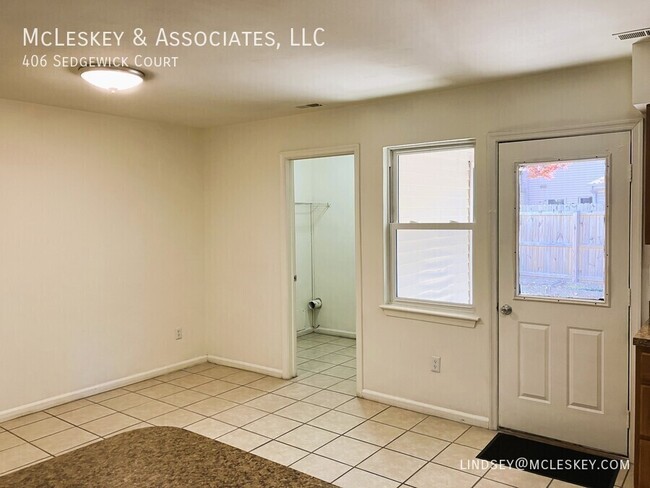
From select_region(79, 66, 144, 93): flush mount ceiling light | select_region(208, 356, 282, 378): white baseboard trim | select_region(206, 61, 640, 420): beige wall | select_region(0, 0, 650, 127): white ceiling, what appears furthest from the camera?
select_region(208, 356, 282, 378): white baseboard trim

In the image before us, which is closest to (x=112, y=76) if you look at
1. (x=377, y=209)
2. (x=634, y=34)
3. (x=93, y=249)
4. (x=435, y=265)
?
(x=93, y=249)

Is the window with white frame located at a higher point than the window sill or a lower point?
higher

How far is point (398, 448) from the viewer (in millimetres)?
3322

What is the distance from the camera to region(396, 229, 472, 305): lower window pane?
12.4 ft

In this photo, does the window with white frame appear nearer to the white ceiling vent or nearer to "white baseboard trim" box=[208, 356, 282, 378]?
the white ceiling vent

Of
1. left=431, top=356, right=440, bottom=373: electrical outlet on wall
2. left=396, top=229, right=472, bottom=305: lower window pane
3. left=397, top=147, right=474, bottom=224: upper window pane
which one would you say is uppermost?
left=397, top=147, right=474, bottom=224: upper window pane

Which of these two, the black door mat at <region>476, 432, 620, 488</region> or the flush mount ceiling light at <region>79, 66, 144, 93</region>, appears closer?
the black door mat at <region>476, 432, 620, 488</region>

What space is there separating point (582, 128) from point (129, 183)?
3.66m

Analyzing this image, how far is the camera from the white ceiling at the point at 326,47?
2.25 meters

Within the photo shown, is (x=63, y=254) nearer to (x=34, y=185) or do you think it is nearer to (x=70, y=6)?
(x=34, y=185)

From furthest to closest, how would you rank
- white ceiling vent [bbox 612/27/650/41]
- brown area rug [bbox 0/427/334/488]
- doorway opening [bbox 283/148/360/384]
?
doorway opening [bbox 283/148/360/384], white ceiling vent [bbox 612/27/650/41], brown area rug [bbox 0/427/334/488]

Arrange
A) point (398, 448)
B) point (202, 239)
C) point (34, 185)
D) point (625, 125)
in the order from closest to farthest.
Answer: point (625, 125), point (398, 448), point (34, 185), point (202, 239)

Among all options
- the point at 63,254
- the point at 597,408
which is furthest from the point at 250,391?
the point at 597,408

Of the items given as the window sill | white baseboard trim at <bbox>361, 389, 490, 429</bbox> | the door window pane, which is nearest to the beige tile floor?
white baseboard trim at <bbox>361, 389, 490, 429</bbox>
